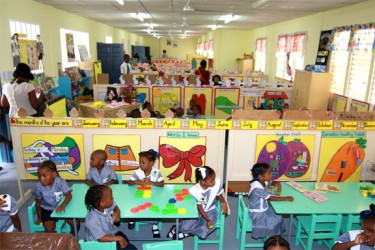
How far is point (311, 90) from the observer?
750cm

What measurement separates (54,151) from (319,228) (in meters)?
3.44

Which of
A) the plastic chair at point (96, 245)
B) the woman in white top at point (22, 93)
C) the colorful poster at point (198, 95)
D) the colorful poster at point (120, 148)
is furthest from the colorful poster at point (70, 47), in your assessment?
the plastic chair at point (96, 245)

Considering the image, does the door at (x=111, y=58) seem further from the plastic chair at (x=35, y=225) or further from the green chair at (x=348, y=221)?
the green chair at (x=348, y=221)

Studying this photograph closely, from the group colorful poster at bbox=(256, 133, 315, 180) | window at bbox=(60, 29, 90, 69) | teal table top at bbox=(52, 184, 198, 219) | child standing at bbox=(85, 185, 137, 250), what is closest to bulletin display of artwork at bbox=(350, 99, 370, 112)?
colorful poster at bbox=(256, 133, 315, 180)

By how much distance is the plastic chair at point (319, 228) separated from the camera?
9.93 ft

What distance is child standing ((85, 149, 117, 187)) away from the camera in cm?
345

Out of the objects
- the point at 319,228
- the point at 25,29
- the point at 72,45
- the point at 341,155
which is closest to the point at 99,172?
the point at 319,228

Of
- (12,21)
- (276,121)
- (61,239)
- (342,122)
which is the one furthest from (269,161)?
(12,21)

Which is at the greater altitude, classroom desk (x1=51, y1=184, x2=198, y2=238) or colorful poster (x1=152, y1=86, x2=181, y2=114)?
colorful poster (x1=152, y1=86, x2=181, y2=114)

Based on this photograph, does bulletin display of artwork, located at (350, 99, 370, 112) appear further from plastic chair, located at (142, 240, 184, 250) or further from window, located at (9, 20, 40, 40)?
window, located at (9, 20, 40, 40)

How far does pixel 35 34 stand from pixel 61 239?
6973mm

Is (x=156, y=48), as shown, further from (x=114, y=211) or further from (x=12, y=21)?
(x=114, y=211)

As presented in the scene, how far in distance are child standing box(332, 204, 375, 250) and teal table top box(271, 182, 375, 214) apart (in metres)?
0.39

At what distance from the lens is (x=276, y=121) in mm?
4078
